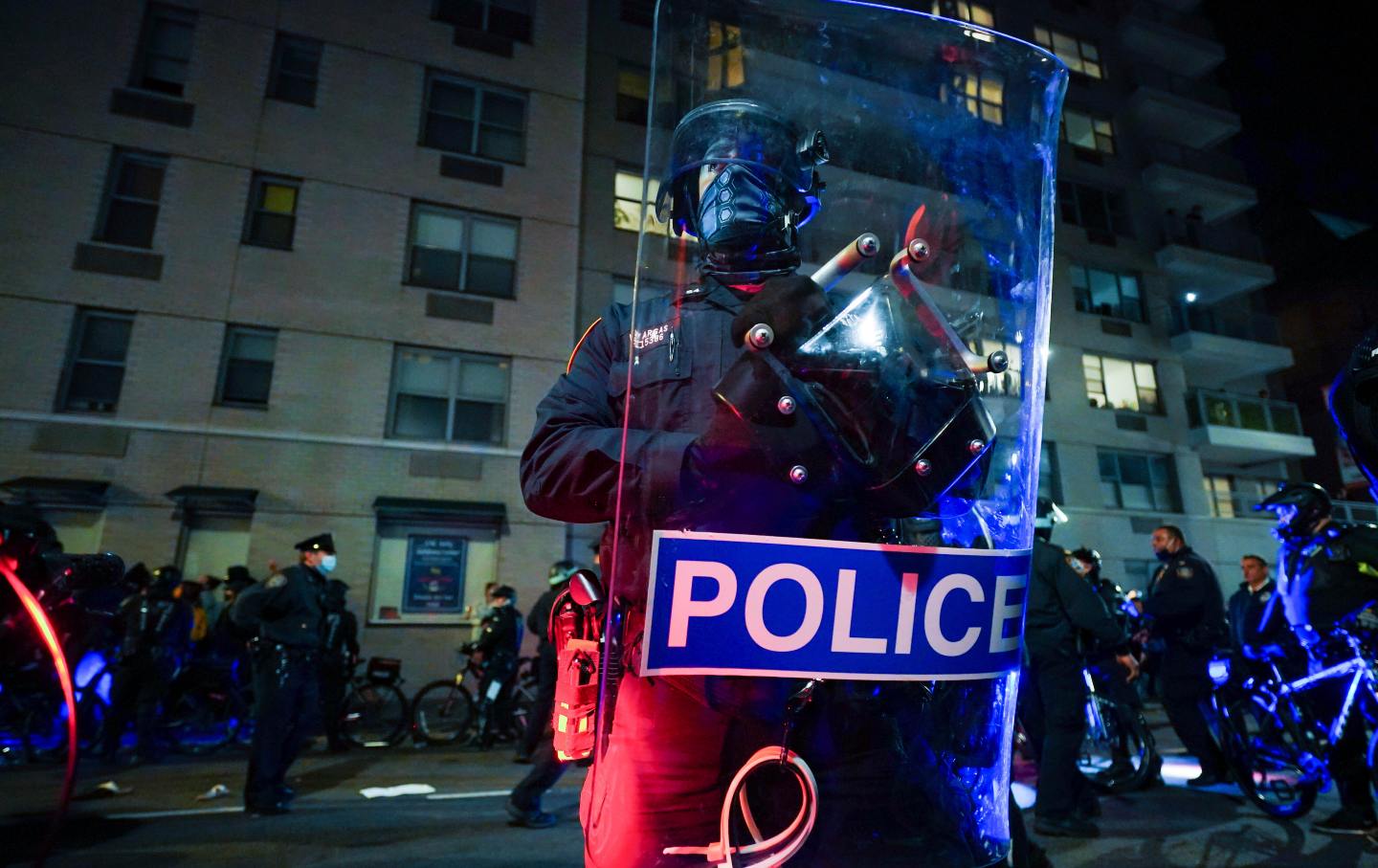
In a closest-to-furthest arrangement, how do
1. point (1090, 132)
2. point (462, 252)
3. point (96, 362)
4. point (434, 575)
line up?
1. point (96, 362)
2. point (434, 575)
3. point (462, 252)
4. point (1090, 132)

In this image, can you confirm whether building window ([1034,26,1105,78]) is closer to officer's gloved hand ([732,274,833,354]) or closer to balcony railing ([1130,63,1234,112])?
balcony railing ([1130,63,1234,112])

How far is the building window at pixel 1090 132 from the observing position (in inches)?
910

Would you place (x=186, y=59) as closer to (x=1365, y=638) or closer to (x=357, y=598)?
(x=357, y=598)

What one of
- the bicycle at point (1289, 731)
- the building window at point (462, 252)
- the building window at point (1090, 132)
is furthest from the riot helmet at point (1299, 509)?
the building window at point (1090, 132)

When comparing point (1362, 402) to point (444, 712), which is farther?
point (444, 712)

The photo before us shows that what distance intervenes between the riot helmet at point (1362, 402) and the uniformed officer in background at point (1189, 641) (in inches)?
180

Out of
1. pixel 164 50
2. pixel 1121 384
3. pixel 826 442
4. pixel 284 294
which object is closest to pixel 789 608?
pixel 826 442

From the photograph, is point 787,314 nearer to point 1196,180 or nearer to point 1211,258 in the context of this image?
point 1211,258

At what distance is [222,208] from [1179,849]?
52.1 ft

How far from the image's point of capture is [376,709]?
31.3ft

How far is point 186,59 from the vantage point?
45.4ft

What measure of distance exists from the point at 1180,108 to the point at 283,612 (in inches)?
1154

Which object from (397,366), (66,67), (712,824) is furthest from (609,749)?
(66,67)

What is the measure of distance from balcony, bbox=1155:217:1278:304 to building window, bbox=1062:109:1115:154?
10.2 ft
